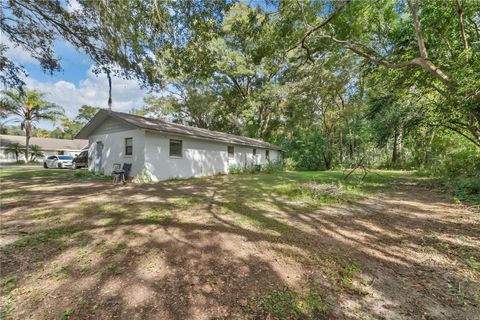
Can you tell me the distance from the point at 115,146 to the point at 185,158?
3.75 metres

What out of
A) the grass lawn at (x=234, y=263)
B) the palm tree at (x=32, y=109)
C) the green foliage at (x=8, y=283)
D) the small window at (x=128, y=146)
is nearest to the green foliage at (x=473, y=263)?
the grass lawn at (x=234, y=263)

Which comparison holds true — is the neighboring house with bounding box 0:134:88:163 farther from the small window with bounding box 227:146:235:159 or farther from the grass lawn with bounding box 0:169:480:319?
the grass lawn with bounding box 0:169:480:319

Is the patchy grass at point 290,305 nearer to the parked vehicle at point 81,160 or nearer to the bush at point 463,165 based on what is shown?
the bush at point 463,165

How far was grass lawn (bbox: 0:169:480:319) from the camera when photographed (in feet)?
7.12

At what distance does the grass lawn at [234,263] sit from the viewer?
2.17m

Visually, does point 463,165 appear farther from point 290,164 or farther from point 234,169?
point 290,164

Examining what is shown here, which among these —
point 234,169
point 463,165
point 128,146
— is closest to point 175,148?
point 128,146

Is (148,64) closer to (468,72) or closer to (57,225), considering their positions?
(57,225)

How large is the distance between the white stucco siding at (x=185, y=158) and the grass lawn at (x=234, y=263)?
490cm

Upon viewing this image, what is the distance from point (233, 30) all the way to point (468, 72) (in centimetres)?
704

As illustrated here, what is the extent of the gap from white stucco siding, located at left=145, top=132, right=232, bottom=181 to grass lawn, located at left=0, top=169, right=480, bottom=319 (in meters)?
4.90

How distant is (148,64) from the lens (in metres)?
6.61

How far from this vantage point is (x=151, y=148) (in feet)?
33.8

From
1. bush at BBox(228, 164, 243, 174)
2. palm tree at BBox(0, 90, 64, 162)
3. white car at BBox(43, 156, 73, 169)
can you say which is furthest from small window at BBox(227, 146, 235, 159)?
palm tree at BBox(0, 90, 64, 162)
